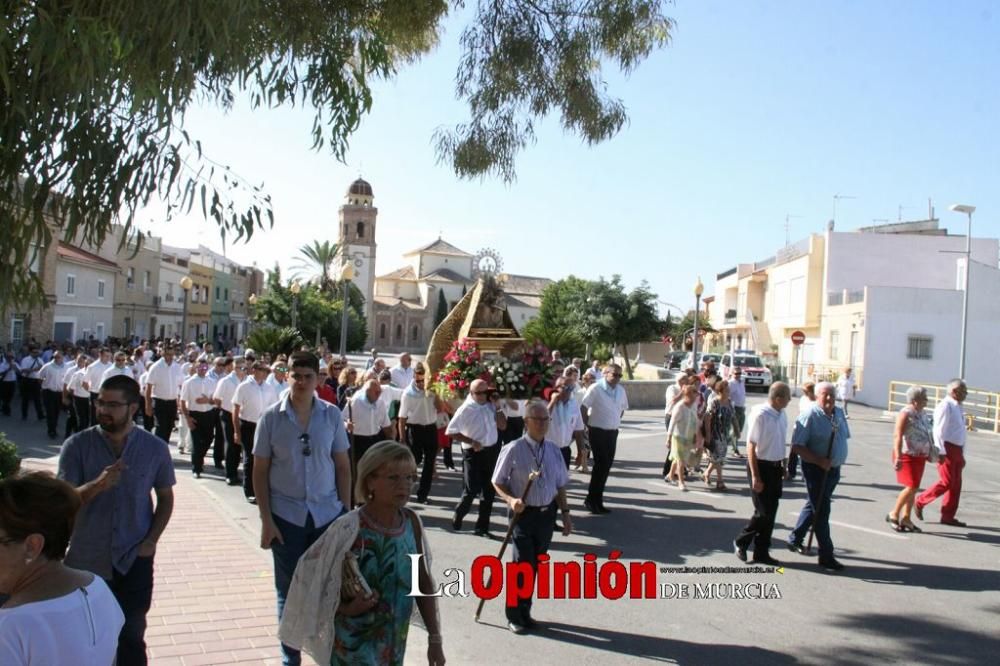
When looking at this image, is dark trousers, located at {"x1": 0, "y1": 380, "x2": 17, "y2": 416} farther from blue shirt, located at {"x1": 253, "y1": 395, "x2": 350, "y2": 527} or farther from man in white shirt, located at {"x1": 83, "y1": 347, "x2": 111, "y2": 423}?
blue shirt, located at {"x1": 253, "y1": 395, "x2": 350, "y2": 527}

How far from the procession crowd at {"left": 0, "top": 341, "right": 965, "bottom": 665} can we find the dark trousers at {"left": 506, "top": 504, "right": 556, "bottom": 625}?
1cm

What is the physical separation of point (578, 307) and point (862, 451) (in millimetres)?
23696

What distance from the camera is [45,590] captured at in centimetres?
231

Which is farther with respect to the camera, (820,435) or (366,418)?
(366,418)

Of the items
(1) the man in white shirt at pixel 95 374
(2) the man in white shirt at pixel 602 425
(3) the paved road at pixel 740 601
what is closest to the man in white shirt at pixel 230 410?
(3) the paved road at pixel 740 601

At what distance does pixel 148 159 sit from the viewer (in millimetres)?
4234

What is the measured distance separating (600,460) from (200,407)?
5584 millimetres

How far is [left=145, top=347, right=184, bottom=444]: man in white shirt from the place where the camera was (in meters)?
12.2

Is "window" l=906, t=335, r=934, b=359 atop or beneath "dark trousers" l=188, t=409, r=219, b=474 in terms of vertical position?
atop

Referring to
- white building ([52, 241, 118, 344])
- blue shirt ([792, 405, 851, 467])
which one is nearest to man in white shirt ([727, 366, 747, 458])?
blue shirt ([792, 405, 851, 467])

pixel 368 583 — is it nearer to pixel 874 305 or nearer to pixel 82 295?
pixel 874 305

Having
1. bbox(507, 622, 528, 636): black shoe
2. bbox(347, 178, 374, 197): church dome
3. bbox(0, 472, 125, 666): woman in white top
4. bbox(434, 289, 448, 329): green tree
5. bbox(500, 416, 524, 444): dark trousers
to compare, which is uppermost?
bbox(347, 178, 374, 197): church dome

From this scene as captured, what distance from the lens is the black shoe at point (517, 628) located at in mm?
5598

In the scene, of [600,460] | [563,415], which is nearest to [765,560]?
[600,460]
